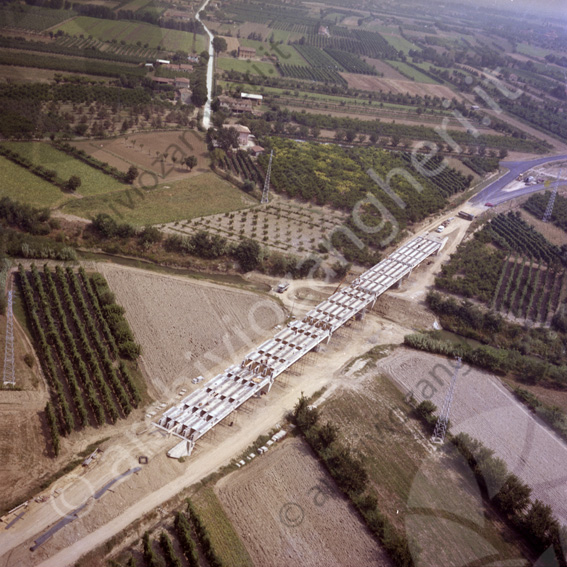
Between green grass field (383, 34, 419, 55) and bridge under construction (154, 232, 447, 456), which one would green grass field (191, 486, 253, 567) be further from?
green grass field (383, 34, 419, 55)

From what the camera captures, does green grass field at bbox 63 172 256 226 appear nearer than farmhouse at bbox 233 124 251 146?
Yes

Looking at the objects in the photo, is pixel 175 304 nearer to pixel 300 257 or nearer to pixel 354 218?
pixel 300 257

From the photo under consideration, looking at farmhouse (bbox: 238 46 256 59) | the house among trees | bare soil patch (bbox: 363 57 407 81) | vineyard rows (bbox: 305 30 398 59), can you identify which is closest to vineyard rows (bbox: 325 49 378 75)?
bare soil patch (bbox: 363 57 407 81)

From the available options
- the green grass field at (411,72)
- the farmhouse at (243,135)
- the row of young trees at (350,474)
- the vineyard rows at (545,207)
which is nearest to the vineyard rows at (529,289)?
the vineyard rows at (545,207)

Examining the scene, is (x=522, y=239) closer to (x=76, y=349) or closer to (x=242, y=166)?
(x=242, y=166)

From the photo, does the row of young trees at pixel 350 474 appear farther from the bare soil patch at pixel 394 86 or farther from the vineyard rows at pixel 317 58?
the vineyard rows at pixel 317 58

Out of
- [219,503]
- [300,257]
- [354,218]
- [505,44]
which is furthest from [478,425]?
[505,44]
